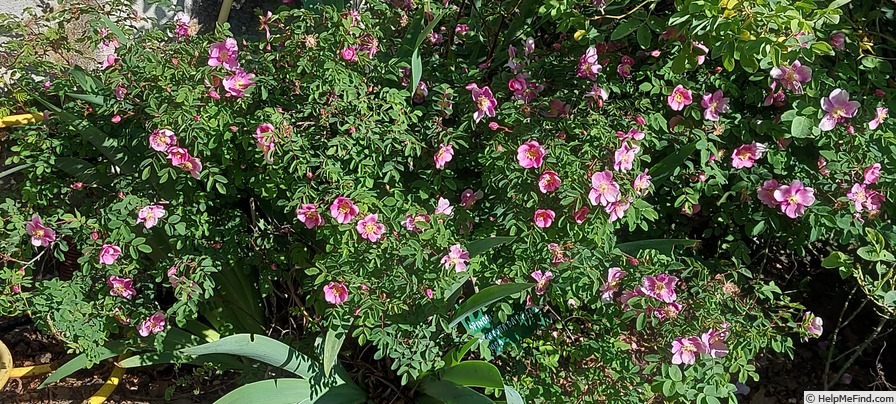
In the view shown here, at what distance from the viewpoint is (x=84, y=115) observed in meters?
1.94

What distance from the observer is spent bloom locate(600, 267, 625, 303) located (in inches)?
63.8

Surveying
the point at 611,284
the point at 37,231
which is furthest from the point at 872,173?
the point at 37,231

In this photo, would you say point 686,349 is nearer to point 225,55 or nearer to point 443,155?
point 443,155

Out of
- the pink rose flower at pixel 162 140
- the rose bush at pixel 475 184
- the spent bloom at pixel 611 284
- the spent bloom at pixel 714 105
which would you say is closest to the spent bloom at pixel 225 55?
the rose bush at pixel 475 184

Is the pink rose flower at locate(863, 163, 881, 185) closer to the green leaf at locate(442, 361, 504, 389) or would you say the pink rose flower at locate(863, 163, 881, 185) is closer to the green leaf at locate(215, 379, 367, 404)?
the green leaf at locate(442, 361, 504, 389)

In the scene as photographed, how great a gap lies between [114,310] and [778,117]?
158 centimetres

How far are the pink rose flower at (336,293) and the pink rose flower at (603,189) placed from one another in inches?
20.9

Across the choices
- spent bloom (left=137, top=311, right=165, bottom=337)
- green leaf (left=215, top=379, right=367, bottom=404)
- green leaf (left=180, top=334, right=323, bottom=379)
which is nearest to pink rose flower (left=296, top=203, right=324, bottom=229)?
green leaf (left=180, top=334, right=323, bottom=379)

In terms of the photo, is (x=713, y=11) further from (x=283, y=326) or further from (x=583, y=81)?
(x=283, y=326)

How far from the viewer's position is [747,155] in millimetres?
1718

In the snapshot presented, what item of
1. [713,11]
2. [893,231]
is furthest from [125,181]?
[893,231]

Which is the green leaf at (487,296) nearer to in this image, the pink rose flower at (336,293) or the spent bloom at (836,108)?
the pink rose flower at (336,293)

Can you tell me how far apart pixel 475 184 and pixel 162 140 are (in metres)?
0.72

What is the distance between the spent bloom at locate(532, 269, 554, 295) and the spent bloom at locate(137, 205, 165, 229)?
2.69 feet
